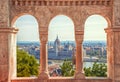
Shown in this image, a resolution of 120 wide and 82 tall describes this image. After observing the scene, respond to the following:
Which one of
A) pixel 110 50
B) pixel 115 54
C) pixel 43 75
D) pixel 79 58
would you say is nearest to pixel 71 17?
pixel 79 58

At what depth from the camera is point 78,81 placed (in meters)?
16.3

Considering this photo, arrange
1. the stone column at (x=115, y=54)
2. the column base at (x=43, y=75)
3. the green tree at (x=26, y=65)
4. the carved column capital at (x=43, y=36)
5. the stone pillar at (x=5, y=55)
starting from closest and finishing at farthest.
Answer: the stone pillar at (x=5, y=55)
the stone column at (x=115, y=54)
the column base at (x=43, y=75)
the carved column capital at (x=43, y=36)
the green tree at (x=26, y=65)

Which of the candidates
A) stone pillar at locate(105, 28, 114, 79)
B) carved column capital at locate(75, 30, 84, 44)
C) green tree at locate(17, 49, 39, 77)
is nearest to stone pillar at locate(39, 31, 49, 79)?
carved column capital at locate(75, 30, 84, 44)

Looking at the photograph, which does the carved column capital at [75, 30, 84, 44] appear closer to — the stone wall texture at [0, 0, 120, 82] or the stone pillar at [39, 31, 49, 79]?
the stone wall texture at [0, 0, 120, 82]

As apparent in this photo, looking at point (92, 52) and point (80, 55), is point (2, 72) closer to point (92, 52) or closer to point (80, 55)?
point (80, 55)

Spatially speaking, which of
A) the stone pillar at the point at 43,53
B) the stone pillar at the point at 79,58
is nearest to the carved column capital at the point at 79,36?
the stone pillar at the point at 79,58

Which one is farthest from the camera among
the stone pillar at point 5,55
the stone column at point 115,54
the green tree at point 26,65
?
Answer: the green tree at point 26,65

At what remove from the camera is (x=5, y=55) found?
16.0 m

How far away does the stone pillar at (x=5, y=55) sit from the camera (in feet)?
52.3

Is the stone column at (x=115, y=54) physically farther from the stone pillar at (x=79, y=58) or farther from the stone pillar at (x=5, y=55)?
the stone pillar at (x=5, y=55)

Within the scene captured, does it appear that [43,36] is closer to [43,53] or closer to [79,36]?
[43,53]

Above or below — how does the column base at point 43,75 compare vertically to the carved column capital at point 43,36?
below

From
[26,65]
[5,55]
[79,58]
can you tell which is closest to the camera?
[5,55]

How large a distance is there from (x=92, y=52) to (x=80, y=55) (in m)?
55.2
